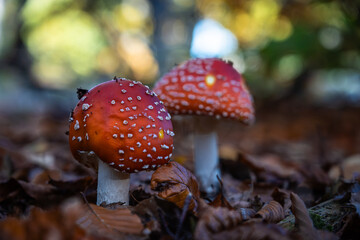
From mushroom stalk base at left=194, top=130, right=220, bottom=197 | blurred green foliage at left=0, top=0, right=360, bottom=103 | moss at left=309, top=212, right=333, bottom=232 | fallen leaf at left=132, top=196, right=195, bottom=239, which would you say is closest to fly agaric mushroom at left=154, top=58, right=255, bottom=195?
mushroom stalk base at left=194, top=130, right=220, bottom=197

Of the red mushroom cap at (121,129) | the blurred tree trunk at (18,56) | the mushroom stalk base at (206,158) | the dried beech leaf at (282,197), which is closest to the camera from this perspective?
the red mushroom cap at (121,129)

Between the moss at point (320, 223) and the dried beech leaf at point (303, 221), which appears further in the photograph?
the moss at point (320, 223)

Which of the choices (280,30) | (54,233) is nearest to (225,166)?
(54,233)

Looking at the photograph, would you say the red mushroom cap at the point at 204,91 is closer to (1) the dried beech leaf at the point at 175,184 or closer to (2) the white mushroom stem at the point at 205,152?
(2) the white mushroom stem at the point at 205,152

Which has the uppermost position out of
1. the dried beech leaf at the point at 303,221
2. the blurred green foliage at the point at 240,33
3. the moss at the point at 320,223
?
the blurred green foliage at the point at 240,33

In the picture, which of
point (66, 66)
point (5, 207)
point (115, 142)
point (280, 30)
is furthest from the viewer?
point (66, 66)

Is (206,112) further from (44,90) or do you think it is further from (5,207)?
(44,90)

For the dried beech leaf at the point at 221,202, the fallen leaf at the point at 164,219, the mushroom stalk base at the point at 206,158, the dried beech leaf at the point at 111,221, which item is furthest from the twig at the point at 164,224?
the mushroom stalk base at the point at 206,158
